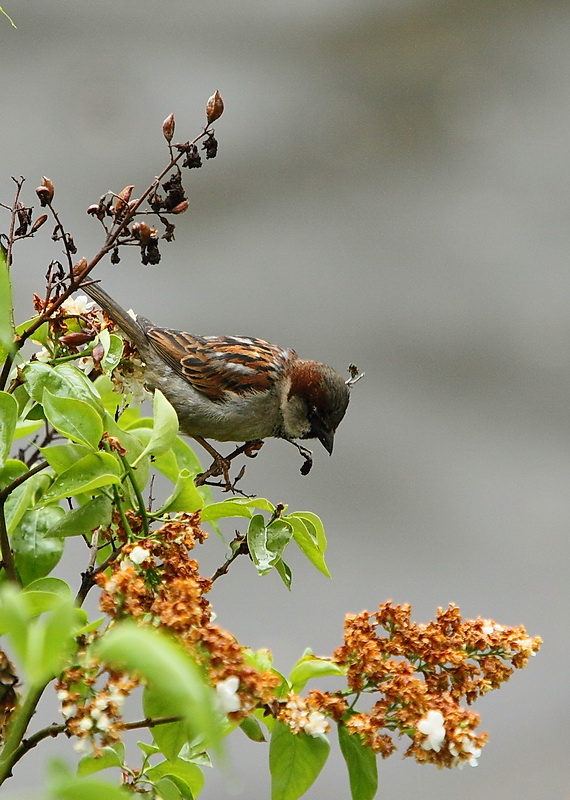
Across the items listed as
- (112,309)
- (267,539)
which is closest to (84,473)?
(267,539)

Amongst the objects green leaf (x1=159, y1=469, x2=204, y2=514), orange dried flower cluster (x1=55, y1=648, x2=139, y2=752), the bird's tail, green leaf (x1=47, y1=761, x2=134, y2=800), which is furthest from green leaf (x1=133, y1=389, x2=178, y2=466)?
the bird's tail

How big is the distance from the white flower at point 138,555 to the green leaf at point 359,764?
14 centimetres

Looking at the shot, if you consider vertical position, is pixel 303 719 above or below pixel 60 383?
below

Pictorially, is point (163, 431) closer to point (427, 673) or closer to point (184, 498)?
point (184, 498)

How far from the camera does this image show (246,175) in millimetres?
1947

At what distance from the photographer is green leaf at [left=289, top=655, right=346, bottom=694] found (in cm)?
49

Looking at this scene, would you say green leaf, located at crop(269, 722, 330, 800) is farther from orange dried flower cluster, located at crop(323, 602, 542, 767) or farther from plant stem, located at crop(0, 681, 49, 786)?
plant stem, located at crop(0, 681, 49, 786)

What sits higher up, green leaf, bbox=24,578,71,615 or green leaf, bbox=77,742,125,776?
green leaf, bbox=24,578,71,615

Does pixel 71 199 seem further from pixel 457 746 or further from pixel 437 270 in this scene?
pixel 457 746

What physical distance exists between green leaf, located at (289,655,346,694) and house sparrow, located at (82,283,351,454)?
643mm

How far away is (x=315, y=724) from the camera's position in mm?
460

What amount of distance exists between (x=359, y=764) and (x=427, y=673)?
0.06 metres

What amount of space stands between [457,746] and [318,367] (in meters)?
0.74

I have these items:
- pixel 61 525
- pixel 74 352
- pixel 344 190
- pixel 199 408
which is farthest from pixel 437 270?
pixel 61 525
